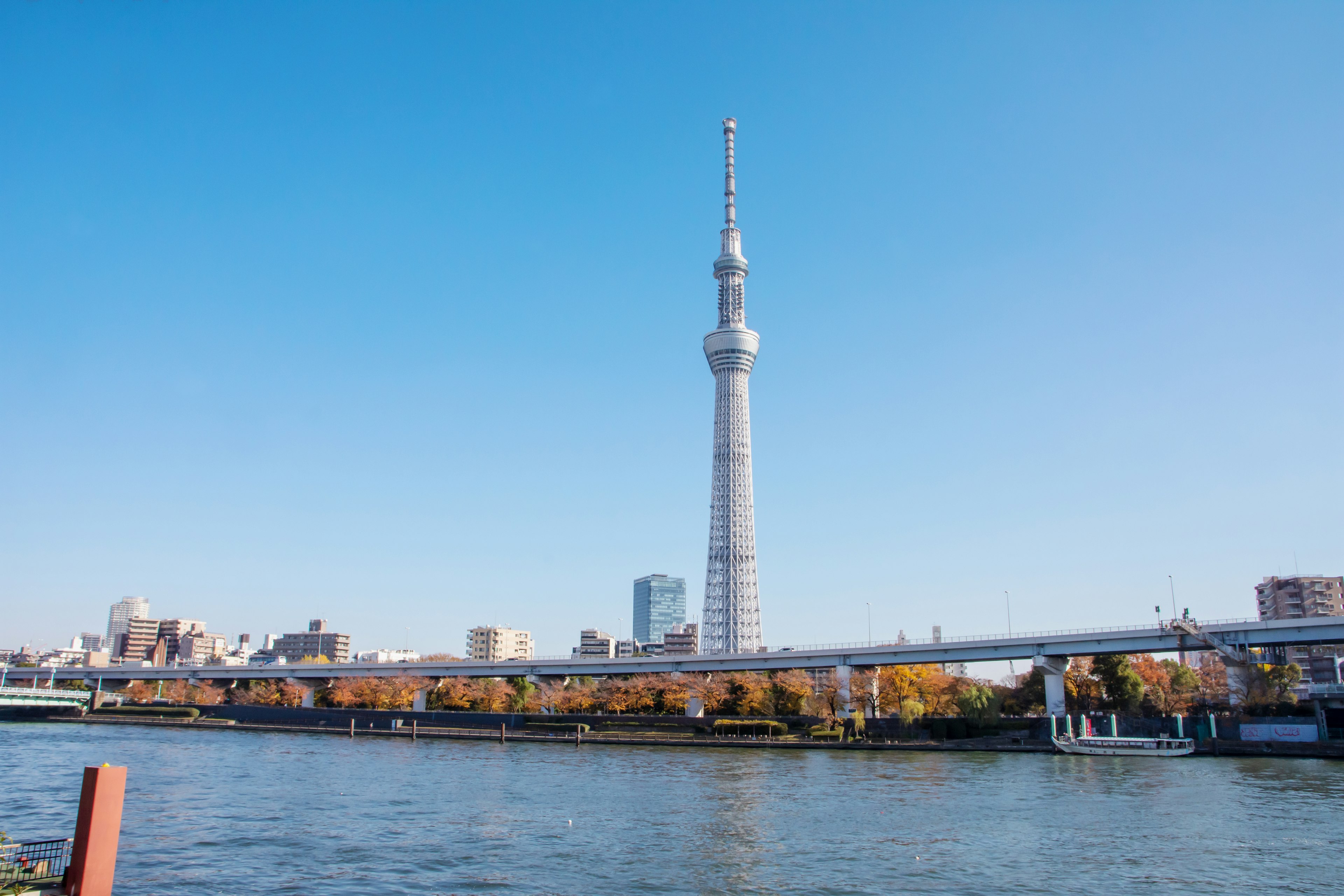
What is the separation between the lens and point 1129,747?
67.2m

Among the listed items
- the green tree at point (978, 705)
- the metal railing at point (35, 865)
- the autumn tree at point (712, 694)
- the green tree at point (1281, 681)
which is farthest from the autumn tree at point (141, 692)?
the green tree at point (1281, 681)

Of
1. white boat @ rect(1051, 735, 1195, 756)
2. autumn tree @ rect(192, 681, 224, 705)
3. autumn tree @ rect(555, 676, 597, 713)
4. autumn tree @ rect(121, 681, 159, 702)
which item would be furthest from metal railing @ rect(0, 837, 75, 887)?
autumn tree @ rect(121, 681, 159, 702)

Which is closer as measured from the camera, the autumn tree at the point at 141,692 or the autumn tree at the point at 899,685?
the autumn tree at the point at 899,685

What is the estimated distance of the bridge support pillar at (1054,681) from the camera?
83562 mm

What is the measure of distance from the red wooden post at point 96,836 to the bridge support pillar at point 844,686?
261 ft

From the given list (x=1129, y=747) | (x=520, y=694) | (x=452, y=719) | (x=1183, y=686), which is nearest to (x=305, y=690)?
(x=520, y=694)

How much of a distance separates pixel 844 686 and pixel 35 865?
A: 8322 centimetres

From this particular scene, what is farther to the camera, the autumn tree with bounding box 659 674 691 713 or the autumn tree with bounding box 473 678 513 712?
the autumn tree with bounding box 473 678 513 712

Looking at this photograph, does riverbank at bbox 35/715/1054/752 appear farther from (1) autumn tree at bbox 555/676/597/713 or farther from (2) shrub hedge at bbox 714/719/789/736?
(1) autumn tree at bbox 555/676/597/713

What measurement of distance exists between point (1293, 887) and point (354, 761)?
51.3m

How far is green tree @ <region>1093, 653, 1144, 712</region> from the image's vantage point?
279 ft

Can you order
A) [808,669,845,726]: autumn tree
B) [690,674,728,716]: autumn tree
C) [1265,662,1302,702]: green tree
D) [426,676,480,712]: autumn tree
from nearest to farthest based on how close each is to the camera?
[1265,662,1302,702]: green tree, [808,669,845,726]: autumn tree, [690,674,728,716]: autumn tree, [426,676,480,712]: autumn tree

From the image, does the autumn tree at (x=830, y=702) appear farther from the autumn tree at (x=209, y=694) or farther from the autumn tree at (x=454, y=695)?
the autumn tree at (x=209, y=694)

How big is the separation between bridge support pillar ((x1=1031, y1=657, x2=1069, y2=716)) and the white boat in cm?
1366
